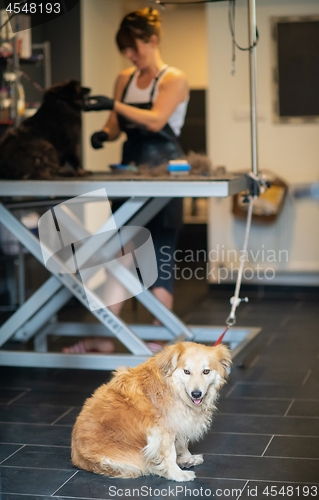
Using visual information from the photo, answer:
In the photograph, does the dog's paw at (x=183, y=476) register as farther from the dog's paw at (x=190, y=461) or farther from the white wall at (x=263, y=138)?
the white wall at (x=263, y=138)

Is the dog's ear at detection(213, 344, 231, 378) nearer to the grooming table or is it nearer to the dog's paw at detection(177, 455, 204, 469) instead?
the dog's paw at detection(177, 455, 204, 469)

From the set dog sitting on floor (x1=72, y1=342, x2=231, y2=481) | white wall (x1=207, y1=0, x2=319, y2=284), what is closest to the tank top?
dog sitting on floor (x1=72, y1=342, x2=231, y2=481)

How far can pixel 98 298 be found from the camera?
271 cm

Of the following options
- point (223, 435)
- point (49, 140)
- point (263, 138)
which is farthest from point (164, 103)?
point (263, 138)

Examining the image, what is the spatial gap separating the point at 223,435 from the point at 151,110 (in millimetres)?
1645

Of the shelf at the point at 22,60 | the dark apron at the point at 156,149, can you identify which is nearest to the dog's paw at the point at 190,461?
the dark apron at the point at 156,149

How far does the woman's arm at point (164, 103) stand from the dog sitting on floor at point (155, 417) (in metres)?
1.46

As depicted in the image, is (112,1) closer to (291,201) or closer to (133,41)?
(291,201)

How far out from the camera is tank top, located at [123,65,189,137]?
3.24 m

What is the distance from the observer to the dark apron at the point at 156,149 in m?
3.25

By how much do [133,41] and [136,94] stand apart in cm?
26

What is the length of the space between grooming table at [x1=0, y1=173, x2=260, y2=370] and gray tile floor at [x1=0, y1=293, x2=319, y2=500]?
180 mm

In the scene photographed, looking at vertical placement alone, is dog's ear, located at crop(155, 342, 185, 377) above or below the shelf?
below

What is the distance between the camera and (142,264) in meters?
3.42
